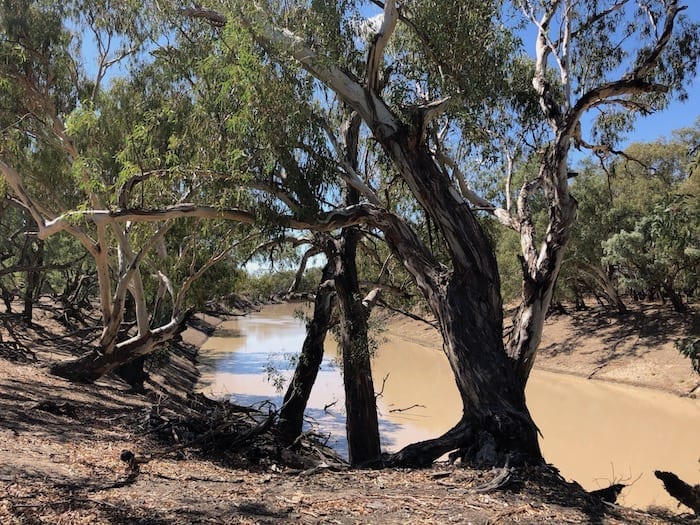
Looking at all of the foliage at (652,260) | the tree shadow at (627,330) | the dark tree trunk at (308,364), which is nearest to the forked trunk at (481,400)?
the dark tree trunk at (308,364)

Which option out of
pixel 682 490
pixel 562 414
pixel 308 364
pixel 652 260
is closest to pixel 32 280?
pixel 308 364

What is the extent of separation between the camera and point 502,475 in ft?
11.2

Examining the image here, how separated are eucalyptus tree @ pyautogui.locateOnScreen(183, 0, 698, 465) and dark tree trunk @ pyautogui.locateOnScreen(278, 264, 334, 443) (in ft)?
7.36

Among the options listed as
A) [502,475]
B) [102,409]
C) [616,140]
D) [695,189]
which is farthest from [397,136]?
[695,189]

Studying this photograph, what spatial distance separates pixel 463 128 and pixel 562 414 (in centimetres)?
846

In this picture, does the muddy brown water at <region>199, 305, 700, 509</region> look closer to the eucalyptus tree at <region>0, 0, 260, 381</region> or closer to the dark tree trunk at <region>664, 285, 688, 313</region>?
the eucalyptus tree at <region>0, 0, 260, 381</region>

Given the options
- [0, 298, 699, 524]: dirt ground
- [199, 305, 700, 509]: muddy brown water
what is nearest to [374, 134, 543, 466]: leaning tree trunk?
[0, 298, 699, 524]: dirt ground

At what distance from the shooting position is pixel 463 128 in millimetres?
6051

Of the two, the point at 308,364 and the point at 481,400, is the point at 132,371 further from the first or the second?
the point at 481,400

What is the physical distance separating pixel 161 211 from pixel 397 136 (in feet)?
6.09

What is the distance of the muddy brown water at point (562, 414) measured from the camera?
8.55 metres

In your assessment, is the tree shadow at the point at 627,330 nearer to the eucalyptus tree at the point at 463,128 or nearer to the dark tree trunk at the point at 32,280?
the eucalyptus tree at the point at 463,128

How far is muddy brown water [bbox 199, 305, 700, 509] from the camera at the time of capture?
8.55 metres

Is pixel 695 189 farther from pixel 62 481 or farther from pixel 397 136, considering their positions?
pixel 62 481
